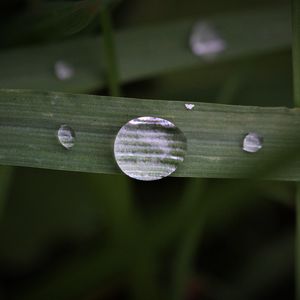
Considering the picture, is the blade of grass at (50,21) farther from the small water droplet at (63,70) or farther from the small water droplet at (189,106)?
the small water droplet at (189,106)

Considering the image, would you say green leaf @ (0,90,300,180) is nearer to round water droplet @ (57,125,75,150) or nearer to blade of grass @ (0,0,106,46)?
round water droplet @ (57,125,75,150)

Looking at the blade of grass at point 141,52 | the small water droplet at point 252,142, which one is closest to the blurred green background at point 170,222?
the blade of grass at point 141,52

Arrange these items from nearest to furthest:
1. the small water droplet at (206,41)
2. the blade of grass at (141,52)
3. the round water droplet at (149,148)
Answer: the round water droplet at (149,148)
the blade of grass at (141,52)
the small water droplet at (206,41)

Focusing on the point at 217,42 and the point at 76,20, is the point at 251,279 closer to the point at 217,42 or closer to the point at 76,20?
the point at 217,42

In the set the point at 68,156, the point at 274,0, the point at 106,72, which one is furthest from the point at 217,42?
the point at 68,156

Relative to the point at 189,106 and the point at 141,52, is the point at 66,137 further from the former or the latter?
the point at 141,52
